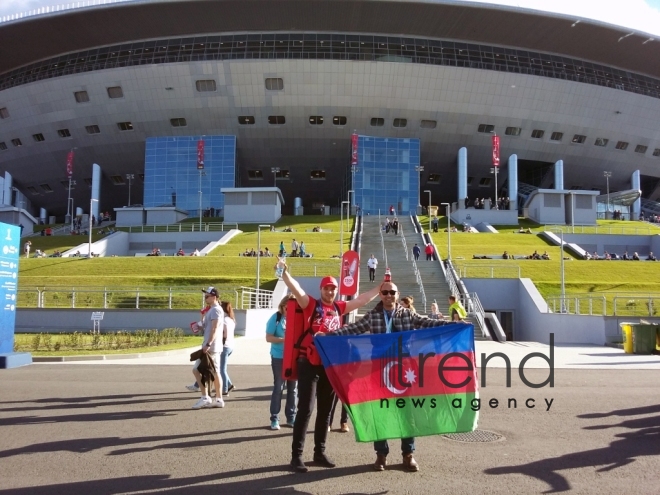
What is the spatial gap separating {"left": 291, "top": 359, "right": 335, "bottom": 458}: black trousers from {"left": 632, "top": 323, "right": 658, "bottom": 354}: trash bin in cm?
1536

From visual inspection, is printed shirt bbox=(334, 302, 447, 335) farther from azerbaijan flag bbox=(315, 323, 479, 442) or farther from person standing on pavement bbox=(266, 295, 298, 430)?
person standing on pavement bbox=(266, 295, 298, 430)

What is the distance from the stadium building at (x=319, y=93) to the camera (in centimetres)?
5766

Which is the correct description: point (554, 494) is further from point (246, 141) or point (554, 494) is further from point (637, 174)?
point (637, 174)

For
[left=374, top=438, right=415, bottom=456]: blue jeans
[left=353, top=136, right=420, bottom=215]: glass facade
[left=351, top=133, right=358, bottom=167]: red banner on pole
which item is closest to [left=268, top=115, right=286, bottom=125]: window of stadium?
[left=351, top=133, right=358, bottom=167]: red banner on pole

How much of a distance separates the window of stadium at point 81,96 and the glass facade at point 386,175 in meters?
27.1

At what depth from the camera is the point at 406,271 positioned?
105 ft

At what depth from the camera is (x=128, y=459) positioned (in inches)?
250

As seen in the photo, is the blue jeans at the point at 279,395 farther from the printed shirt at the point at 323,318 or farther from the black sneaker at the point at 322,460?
the black sneaker at the point at 322,460

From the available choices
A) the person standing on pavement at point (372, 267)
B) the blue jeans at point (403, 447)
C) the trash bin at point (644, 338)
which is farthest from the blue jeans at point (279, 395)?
the person standing on pavement at point (372, 267)

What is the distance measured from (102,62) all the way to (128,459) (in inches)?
2444

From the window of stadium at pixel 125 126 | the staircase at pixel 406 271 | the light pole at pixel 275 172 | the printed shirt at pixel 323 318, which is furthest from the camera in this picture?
the light pole at pixel 275 172

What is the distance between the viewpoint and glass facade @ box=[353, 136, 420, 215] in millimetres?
61938

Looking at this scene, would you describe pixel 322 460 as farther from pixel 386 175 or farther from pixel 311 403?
pixel 386 175

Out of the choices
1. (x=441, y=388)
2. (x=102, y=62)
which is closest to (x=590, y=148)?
(x=102, y=62)
